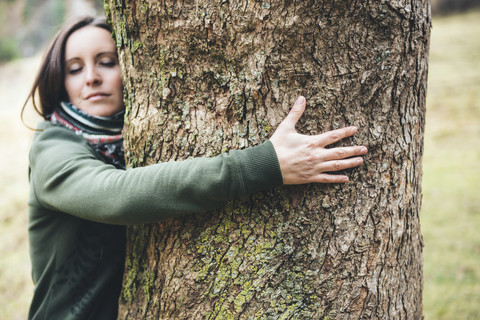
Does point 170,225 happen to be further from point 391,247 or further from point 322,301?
point 391,247

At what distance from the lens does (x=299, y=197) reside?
1359 millimetres

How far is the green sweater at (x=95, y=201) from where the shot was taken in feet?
4.16

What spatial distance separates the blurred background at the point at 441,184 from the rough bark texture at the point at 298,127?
1.25 m

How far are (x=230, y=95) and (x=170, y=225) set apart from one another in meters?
0.60

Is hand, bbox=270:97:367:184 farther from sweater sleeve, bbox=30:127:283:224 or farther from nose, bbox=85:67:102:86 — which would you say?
nose, bbox=85:67:102:86

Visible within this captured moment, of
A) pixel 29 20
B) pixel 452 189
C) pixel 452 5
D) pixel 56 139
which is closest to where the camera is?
pixel 56 139

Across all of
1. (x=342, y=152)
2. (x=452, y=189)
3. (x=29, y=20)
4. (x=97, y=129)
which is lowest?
(x=452, y=189)

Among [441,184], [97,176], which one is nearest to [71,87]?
[97,176]

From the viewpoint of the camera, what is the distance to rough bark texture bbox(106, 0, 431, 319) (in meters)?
1.28

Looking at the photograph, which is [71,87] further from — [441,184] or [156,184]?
[441,184]

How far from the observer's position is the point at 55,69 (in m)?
1.87

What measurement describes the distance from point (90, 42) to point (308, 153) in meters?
1.30

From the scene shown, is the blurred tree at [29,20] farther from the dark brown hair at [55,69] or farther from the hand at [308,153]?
the hand at [308,153]

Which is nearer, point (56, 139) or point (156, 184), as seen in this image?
point (156, 184)
